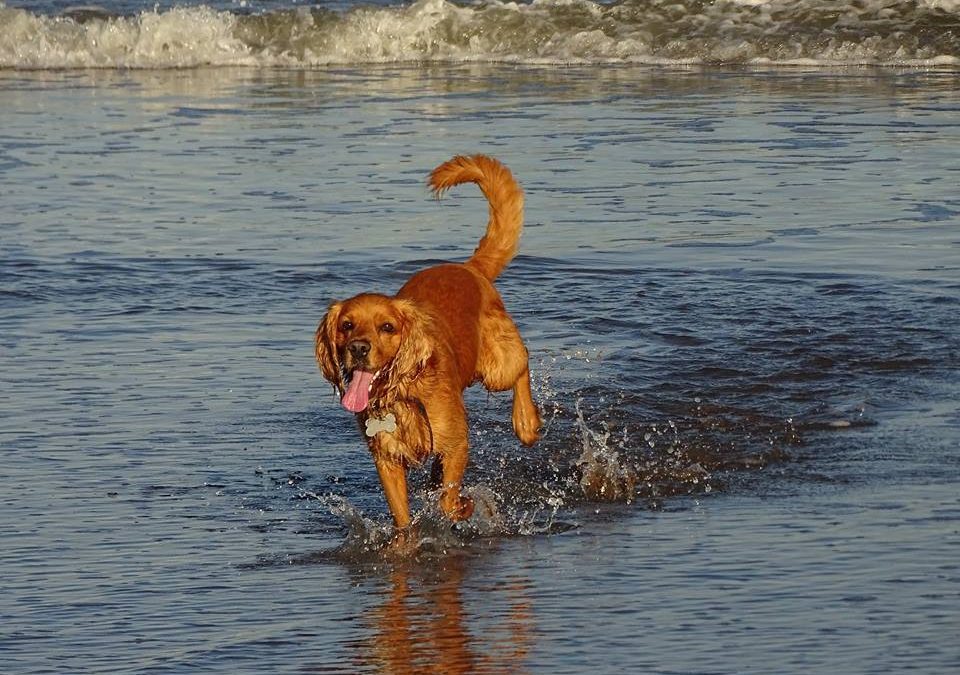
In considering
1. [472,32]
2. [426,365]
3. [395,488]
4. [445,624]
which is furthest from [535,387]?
[472,32]

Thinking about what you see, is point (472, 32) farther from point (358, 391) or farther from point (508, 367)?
point (358, 391)

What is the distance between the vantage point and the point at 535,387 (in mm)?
8266

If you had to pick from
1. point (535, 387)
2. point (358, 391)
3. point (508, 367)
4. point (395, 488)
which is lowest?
point (535, 387)

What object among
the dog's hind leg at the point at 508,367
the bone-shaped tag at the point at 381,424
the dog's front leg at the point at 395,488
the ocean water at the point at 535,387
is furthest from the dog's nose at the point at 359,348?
the dog's hind leg at the point at 508,367

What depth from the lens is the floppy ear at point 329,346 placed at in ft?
19.3

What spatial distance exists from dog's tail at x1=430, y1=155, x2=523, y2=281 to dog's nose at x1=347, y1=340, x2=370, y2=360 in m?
1.71

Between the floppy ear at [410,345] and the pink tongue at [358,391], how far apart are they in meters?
0.10

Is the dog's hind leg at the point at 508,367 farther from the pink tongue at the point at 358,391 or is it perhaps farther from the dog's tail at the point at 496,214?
the pink tongue at the point at 358,391

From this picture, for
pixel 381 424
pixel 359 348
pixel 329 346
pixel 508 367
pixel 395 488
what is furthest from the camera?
pixel 508 367

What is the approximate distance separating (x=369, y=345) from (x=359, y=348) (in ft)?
0.12

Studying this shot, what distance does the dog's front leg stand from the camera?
20.6ft

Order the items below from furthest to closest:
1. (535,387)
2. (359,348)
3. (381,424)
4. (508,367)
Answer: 1. (535,387)
2. (508,367)
3. (381,424)
4. (359,348)

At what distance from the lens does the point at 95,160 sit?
46.7 ft

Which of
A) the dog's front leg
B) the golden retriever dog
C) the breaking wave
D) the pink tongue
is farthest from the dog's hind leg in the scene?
the breaking wave
